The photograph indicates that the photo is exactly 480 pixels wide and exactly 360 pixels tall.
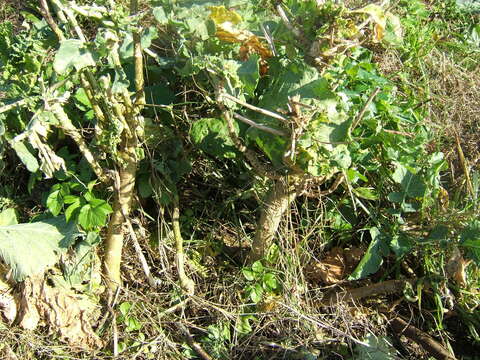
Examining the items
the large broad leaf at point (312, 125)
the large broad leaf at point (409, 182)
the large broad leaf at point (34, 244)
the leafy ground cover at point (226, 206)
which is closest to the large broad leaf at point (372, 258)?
the leafy ground cover at point (226, 206)

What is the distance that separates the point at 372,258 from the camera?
190 cm

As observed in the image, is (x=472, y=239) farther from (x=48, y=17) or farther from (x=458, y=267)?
(x=48, y=17)

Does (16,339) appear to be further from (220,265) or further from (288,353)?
(288,353)

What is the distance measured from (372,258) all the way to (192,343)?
692 millimetres

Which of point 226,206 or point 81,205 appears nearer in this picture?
point 81,205

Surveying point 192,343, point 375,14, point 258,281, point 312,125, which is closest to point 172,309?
point 192,343

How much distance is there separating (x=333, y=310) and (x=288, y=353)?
0.78ft

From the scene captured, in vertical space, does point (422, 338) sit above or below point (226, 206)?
below

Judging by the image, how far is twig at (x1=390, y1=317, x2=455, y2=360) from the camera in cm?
183

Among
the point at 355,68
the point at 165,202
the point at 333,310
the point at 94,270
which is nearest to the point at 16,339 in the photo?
the point at 94,270

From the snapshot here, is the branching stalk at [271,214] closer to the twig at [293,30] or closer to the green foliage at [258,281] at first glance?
the green foliage at [258,281]

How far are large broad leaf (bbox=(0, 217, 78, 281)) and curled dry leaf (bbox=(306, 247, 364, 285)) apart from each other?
34.4 inches

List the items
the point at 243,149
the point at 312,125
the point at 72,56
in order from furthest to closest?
1. the point at 243,149
2. the point at 312,125
3. the point at 72,56

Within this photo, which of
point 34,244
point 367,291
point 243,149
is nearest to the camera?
point 243,149
